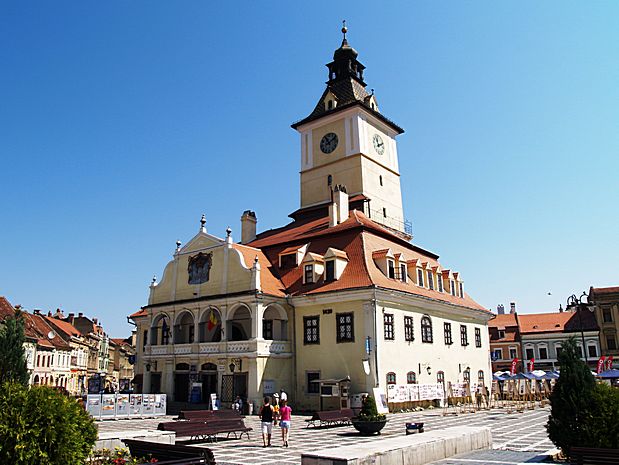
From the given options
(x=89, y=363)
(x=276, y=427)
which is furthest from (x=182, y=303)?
(x=89, y=363)

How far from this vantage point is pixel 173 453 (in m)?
11.0

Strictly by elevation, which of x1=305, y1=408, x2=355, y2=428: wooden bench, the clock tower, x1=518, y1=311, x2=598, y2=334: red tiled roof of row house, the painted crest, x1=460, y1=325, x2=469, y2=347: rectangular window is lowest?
x1=305, y1=408, x2=355, y2=428: wooden bench

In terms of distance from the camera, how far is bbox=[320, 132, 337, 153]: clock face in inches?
1887

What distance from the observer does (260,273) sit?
3472 centimetres

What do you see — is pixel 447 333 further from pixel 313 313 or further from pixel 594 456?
pixel 594 456

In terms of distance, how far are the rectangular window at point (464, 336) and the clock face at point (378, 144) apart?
16314mm

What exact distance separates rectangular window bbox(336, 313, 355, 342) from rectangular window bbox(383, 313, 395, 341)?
184 centimetres

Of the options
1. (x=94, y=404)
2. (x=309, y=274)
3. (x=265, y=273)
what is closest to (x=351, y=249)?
(x=309, y=274)

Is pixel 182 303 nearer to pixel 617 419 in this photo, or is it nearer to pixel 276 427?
pixel 276 427

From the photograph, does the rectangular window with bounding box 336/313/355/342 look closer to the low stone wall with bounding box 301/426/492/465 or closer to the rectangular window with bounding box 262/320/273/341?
the rectangular window with bounding box 262/320/273/341

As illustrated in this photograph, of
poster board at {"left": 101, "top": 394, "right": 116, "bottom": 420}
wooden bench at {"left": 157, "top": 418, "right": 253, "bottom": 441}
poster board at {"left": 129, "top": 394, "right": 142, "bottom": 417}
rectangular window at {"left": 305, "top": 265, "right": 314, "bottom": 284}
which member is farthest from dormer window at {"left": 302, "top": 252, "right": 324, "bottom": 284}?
wooden bench at {"left": 157, "top": 418, "right": 253, "bottom": 441}

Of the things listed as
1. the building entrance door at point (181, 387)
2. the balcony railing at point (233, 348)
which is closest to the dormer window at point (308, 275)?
the balcony railing at point (233, 348)

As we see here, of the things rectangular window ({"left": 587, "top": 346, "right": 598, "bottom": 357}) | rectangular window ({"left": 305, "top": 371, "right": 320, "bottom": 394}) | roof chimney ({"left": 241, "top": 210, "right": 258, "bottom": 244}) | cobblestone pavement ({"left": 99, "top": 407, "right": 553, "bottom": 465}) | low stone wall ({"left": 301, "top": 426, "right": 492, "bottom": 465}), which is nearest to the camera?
low stone wall ({"left": 301, "top": 426, "right": 492, "bottom": 465})

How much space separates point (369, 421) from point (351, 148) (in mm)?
29146
